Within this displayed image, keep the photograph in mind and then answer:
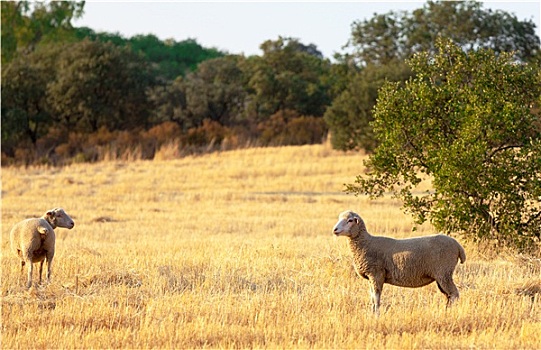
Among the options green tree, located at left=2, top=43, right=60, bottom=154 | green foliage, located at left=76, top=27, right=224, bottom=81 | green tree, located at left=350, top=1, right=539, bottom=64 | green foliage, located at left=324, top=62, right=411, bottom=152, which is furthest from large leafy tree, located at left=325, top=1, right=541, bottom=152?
green foliage, located at left=76, top=27, right=224, bottom=81

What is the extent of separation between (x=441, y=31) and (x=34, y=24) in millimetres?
43784

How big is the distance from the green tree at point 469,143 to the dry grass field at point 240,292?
2.75ft

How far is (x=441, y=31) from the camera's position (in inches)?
2539

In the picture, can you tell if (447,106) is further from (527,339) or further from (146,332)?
(146,332)

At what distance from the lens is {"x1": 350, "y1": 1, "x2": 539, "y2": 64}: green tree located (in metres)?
63.7

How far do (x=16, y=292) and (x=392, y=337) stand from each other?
5755 millimetres

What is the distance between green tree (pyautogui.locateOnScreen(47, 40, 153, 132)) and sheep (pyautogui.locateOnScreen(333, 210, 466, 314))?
43.7 metres

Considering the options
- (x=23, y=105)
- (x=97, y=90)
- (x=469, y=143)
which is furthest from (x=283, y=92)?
(x=469, y=143)

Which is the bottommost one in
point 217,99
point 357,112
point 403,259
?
point 403,259

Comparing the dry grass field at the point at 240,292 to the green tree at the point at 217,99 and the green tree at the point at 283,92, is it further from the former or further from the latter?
the green tree at the point at 283,92

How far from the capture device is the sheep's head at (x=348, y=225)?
10633mm

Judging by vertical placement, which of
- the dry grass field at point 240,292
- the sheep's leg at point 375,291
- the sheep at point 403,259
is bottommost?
the dry grass field at point 240,292

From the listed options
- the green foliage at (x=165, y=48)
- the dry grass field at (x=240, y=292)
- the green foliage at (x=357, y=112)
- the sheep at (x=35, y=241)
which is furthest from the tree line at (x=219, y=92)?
the sheep at (x=35, y=241)

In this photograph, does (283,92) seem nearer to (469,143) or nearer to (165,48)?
(165,48)
